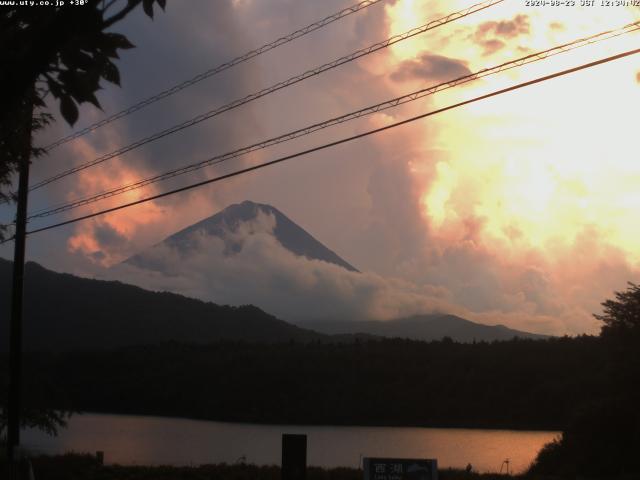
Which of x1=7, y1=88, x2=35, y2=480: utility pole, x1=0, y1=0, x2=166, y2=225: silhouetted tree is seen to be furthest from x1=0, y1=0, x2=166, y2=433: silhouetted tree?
x1=7, y1=88, x2=35, y2=480: utility pole

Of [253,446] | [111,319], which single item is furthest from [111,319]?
[253,446]

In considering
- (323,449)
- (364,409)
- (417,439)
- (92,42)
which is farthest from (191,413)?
(92,42)

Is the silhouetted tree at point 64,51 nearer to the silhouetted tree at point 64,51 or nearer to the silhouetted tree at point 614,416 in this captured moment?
the silhouetted tree at point 64,51

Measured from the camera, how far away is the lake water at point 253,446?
49.5 meters

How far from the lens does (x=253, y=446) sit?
64000 millimetres

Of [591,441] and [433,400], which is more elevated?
[433,400]

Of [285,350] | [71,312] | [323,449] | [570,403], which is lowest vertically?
[323,449]

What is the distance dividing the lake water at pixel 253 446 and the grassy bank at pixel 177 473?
17661mm

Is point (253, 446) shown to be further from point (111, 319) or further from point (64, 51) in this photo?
point (111, 319)

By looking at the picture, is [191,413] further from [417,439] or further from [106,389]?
[417,439]

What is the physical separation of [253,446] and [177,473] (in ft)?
139

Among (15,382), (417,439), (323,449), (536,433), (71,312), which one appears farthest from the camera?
(71,312)

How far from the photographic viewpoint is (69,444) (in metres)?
63.1

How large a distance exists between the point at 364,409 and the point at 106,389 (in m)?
40.7
